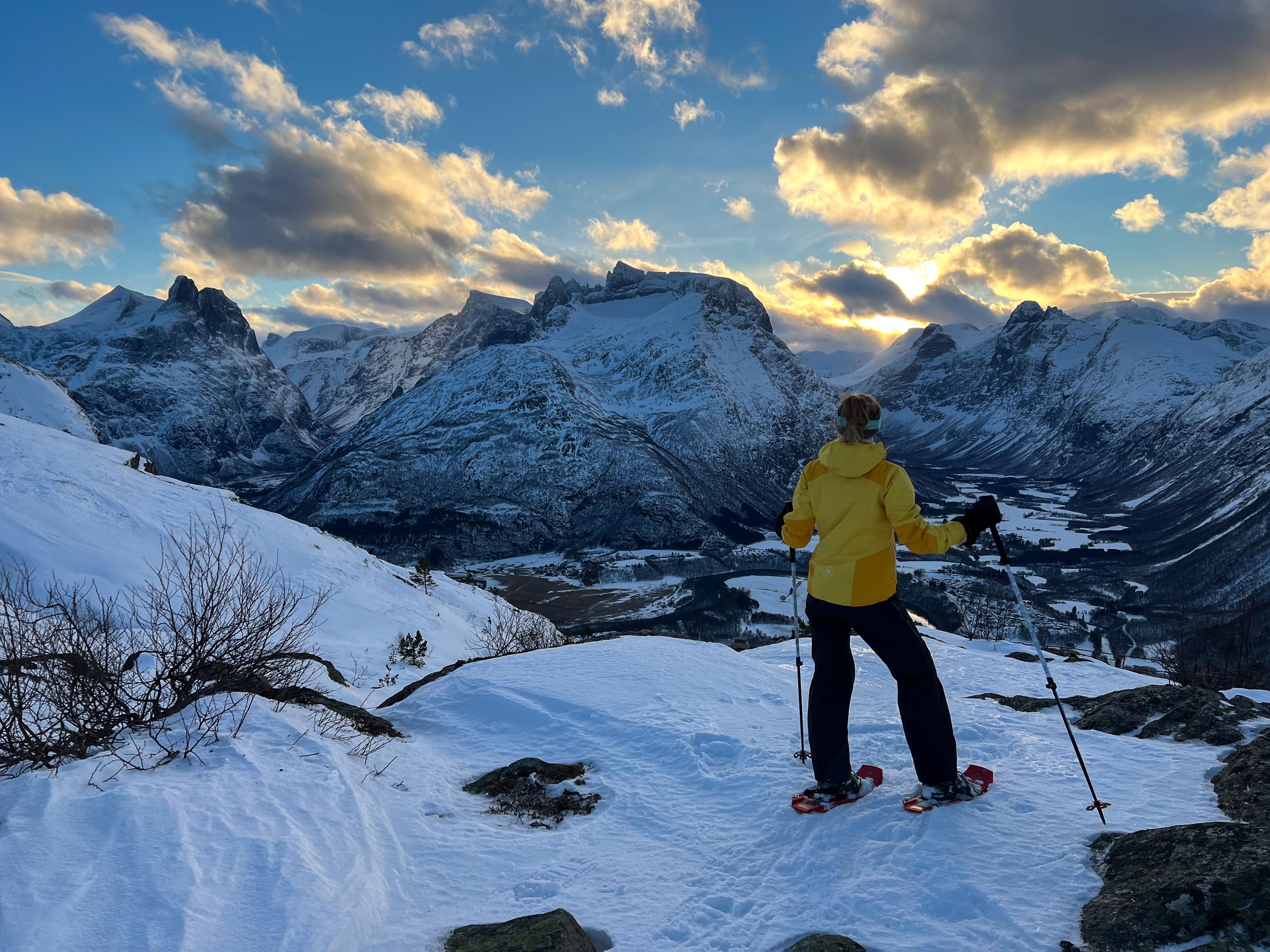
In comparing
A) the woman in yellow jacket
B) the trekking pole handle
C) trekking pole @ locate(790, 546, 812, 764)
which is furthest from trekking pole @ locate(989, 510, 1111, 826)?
trekking pole @ locate(790, 546, 812, 764)

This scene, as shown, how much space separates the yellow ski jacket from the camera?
5.62 meters

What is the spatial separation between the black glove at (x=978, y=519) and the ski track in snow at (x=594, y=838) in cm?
232

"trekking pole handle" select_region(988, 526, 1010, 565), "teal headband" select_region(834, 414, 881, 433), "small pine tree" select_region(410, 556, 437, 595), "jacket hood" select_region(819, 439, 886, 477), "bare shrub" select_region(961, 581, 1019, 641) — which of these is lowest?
"trekking pole handle" select_region(988, 526, 1010, 565)

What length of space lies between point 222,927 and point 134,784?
179 centimetres

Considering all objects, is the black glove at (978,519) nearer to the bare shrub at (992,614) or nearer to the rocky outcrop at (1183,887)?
the rocky outcrop at (1183,887)

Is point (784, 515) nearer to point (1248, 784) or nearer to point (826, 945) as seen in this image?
point (826, 945)

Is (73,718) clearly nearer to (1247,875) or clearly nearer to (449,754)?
(449,754)

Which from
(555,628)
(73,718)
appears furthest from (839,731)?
(555,628)

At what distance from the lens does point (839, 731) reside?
592 cm

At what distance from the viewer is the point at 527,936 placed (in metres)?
4.26

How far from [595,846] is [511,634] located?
25808mm

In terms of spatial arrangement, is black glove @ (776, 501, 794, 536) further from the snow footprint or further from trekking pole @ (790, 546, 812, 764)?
the snow footprint

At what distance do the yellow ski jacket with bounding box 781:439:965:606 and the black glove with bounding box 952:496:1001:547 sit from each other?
0.21ft

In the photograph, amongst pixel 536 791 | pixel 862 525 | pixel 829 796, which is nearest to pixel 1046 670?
pixel 862 525
